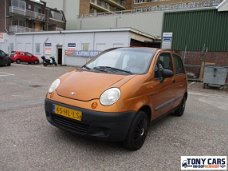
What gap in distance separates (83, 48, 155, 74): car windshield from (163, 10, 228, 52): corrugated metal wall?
44.2ft

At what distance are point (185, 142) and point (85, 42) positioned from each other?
21433mm

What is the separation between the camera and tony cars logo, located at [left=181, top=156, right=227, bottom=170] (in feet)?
11.1

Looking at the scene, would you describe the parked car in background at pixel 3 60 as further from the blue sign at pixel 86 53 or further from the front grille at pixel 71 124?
the front grille at pixel 71 124

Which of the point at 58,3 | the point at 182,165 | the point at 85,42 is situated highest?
the point at 58,3

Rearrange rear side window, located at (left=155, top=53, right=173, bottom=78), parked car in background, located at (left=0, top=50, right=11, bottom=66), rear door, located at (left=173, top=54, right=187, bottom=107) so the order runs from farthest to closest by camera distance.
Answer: parked car in background, located at (left=0, top=50, right=11, bottom=66), rear door, located at (left=173, top=54, right=187, bottom=107), rear side window, located at (left=155, top=53, right=173, bottom=78)

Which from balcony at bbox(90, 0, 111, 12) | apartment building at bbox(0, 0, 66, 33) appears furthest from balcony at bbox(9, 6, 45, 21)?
balcony at bbox(90, 0, 111, 12)

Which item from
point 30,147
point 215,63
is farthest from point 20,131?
point 215,63

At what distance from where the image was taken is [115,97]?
3307 mm

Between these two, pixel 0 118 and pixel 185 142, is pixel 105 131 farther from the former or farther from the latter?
pixel 0 118

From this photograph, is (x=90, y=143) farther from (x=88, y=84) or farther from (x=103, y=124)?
(x=88, y=84)

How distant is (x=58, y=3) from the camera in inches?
1812

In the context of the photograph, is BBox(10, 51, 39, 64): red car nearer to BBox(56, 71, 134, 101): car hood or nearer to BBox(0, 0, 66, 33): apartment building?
BBox(0, 0, 66, 33): apartment building

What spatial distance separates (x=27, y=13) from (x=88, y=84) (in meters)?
39.2

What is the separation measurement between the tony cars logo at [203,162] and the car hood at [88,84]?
1563 millimetres
